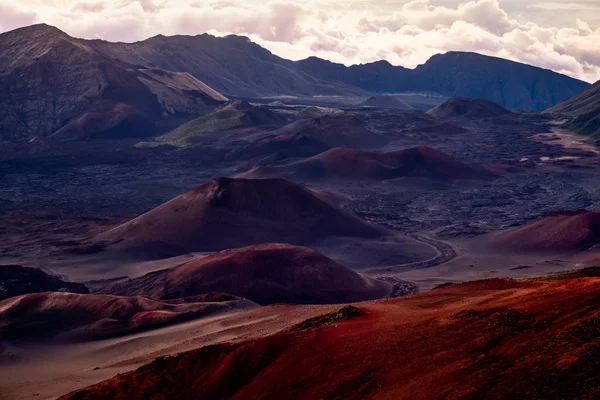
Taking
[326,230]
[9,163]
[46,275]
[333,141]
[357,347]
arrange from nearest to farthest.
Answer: [357,347] < [46,275] < [326,230] < [9,163] < [333,141]

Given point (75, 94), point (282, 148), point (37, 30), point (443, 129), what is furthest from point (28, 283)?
point (37, 30)

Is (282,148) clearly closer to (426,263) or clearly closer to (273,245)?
(426,263)

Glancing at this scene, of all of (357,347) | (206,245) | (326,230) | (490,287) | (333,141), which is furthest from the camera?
(333,141)

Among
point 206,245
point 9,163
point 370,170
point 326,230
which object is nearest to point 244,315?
point 206,245

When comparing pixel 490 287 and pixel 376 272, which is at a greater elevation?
pixel 490 287

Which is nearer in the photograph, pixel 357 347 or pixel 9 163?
pixel 357 347

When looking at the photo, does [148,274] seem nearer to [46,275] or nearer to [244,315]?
[46,275]
